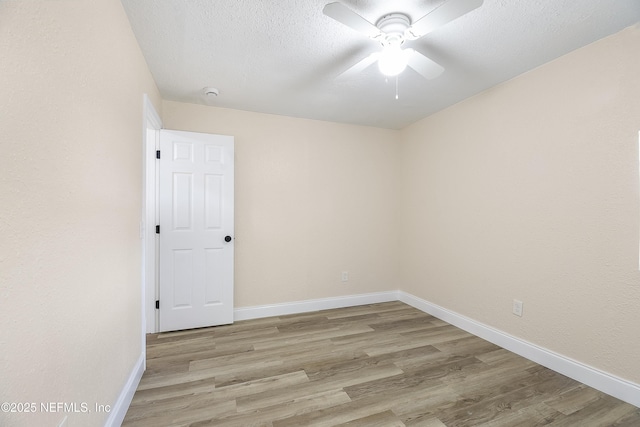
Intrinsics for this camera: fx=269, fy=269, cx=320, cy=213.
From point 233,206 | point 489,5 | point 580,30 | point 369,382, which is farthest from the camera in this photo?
A: point 233,206

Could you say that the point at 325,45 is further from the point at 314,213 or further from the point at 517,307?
the point at 517,307

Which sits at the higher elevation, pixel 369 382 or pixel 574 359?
pixel 574 359

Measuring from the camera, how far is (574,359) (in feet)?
6.57

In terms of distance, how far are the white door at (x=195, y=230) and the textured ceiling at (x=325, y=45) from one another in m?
0.57

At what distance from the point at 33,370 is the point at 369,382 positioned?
1.84 metres

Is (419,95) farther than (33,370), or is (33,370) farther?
(419,95)

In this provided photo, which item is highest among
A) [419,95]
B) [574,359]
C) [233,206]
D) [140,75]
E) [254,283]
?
[419,95]

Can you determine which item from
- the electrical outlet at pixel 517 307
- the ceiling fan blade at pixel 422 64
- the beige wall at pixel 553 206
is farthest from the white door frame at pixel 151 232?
the electrical outlet at pixel 517 307

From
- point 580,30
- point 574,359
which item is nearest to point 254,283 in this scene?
point 574,359

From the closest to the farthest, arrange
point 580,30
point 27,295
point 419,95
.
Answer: point 27,295 → point 580,30 → point 419,95

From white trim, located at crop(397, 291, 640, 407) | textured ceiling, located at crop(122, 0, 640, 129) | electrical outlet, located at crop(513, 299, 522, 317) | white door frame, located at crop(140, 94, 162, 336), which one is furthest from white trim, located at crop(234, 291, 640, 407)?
textured ceiling, located at crop(122, 0, 640, 129)

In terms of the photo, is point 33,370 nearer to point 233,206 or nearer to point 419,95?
point 233,206

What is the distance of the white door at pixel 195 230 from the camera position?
279 centimetres

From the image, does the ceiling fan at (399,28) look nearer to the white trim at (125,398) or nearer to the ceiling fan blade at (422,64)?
the ceiling fan blade at (422,64)
